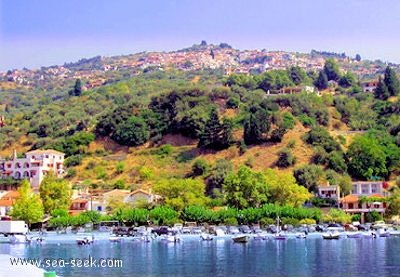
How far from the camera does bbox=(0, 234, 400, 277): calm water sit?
39.6 metres

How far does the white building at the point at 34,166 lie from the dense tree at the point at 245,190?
29434 millimetres

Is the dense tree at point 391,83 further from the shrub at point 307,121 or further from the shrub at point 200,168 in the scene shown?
the shrub at point 200,168

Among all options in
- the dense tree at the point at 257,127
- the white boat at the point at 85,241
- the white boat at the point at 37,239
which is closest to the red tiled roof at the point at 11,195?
the white boat at the point at 37,239

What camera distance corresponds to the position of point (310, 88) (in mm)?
119688

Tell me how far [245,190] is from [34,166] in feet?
107

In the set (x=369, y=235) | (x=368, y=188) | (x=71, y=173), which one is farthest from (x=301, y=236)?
(x=71, y=173)

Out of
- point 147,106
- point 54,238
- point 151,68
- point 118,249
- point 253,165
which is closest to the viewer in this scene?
point 118,249

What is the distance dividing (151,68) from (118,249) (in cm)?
13652

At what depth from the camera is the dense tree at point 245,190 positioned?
7275cm

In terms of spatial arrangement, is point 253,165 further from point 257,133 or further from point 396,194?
point 396,194

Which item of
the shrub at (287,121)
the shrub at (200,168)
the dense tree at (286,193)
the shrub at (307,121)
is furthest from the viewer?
the shrub at (307,121)

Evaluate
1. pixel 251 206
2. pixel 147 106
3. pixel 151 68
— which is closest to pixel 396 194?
pixel 251 206

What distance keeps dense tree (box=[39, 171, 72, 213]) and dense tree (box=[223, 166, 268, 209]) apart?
58.3 feet

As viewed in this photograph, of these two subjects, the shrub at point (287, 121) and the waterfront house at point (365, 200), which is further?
the shrub at point (287, 121)
